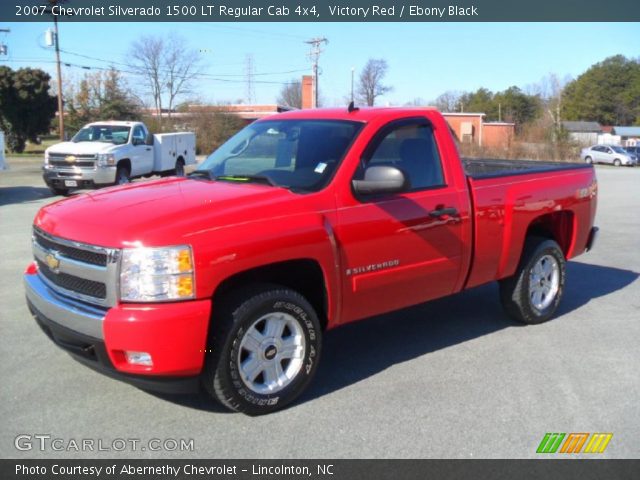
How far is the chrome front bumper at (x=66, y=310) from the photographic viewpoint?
141 inches

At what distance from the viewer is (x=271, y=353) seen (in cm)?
400

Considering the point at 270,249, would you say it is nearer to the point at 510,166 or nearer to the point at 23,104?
the point at 510,166

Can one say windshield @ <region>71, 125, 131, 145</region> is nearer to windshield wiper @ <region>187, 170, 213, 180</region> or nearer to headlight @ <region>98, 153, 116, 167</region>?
headlight @ <region>98, 153, 116, 167</region>

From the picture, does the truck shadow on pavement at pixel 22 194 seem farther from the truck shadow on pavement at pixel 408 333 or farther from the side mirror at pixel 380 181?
the side mirror at pixel 380 181

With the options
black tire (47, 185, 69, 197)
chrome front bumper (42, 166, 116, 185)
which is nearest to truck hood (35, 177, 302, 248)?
chrome front bumper (42, 166, 116, 185)

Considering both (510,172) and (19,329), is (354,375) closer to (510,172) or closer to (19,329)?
(510,172)

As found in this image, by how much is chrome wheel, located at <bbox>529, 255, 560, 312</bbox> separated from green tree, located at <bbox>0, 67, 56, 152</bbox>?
135ft

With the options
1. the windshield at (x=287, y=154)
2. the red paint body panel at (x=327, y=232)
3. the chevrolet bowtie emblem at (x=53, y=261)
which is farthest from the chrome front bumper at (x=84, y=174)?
the chevrolet bowtie emblem at (x=53, y=261)

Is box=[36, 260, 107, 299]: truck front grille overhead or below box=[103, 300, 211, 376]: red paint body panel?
overhead

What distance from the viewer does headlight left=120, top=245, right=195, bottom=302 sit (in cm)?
350

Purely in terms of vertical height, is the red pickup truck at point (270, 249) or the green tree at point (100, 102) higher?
the green tree at point (100, 102)

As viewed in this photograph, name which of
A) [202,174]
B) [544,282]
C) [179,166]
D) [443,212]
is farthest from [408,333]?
[179,166]

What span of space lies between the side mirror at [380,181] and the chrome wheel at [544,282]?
228 cm

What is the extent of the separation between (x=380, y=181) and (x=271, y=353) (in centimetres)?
137
